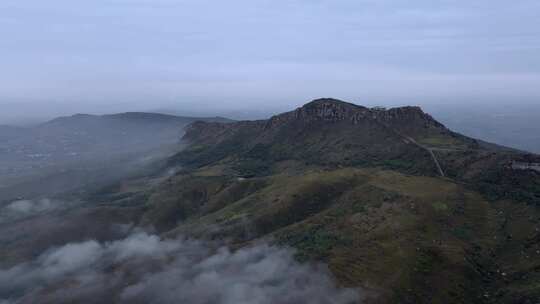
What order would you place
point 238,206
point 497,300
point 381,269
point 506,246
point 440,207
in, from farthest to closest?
point 238,206, point 440,207, point 506,246, point 381,269, point 497,300

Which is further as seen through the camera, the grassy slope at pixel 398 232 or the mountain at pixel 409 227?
the mountain at pixel 409 227

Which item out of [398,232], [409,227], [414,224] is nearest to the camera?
[398,232]

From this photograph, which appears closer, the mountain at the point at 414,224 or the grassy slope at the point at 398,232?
the grassy slope at the point at 398,232

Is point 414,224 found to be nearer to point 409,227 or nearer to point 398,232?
point 409,227

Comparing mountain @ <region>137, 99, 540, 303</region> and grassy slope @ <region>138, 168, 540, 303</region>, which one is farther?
mountain @ <region>137, 99, 540, 303</region>

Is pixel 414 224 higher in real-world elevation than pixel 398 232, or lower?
higher

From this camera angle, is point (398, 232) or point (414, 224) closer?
point (398, 232)

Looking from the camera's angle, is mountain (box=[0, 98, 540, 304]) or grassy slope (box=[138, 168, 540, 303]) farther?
mountain (box=[0, 98, 540, 304])

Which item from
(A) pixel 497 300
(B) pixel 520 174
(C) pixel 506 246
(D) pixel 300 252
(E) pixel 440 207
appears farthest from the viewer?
(B) pixel 520 174

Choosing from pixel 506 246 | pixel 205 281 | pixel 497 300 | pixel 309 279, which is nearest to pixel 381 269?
pixel 309 279

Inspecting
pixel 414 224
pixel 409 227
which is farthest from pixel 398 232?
pixel 414 224

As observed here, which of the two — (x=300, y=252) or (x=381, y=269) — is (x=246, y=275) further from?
(x=381, y=269)
